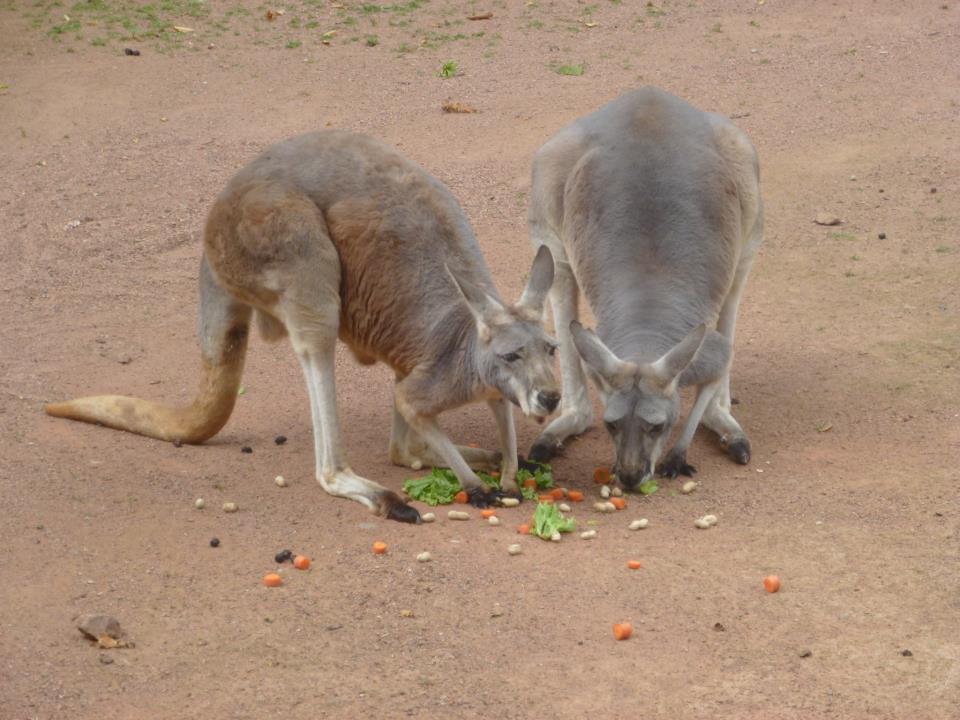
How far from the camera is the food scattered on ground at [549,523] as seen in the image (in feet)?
17.9

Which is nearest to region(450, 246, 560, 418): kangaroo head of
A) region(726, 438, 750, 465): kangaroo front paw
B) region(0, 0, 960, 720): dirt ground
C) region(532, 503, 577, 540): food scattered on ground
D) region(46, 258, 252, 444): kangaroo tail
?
region(532, 503, 577, 540): food scattered on ground

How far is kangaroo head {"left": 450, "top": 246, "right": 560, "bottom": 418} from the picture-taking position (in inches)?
209

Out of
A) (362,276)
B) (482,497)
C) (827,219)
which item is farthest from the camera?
(827,219)

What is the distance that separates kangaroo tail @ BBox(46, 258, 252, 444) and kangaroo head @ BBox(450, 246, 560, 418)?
117 centimetres

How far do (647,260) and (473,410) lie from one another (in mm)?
1454

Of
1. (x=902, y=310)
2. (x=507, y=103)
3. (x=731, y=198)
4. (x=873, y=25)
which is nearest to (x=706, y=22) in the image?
(x=873, y=25)

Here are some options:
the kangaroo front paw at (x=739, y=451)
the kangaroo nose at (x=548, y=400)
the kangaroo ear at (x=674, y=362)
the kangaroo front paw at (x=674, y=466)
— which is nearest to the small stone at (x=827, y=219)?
the kangaroo front paw at (x=739, y=451)

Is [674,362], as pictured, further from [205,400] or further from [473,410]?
[205,400]

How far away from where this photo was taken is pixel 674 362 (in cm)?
561

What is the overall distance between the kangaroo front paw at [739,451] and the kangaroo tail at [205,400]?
2.21 m

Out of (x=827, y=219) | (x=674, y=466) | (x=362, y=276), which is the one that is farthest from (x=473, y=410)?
(x=827, y=219)

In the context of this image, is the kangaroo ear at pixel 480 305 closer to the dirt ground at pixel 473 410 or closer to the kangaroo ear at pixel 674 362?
the kangaroo ear at pixel 674 362

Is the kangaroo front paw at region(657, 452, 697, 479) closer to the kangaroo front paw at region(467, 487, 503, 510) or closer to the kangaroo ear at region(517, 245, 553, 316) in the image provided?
the kangaroo front paw at region(467, 487, 503, 510)

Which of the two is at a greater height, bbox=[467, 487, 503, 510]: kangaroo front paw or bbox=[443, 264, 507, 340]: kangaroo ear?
bbox=[443, 264, 507, 340]: kangaroo ear
